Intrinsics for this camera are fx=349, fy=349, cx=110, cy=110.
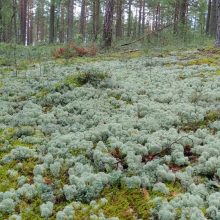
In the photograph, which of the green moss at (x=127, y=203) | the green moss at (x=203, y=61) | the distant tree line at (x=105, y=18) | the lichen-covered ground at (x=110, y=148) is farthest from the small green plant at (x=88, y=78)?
the green moss at (x=127, y=203)

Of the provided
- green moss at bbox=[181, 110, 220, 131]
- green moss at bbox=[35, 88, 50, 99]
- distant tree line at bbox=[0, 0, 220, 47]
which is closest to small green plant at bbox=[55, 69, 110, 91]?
green moss at bbox=[35, 88, 50, 99]

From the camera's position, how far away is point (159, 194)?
4.25 meters

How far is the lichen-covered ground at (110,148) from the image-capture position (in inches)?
159

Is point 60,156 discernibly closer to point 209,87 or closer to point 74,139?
point 74,139

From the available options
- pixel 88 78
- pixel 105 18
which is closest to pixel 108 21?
pixel 105 18

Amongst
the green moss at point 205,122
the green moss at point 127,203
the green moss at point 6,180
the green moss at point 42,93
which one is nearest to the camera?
the green moss at point 127,203

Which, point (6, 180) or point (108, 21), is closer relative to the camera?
point (6, 180)

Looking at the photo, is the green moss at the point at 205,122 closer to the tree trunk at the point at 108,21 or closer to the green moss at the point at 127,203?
the green moss at the point at 127,203

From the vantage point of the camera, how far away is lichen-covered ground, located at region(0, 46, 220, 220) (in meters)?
4.05

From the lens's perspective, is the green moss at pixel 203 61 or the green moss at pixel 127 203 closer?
the green moss at pixel 127 203

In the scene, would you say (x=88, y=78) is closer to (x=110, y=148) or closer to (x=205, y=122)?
(x=205, y=122)

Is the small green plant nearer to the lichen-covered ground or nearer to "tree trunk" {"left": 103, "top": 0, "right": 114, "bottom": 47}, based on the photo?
the lichen-covered ground

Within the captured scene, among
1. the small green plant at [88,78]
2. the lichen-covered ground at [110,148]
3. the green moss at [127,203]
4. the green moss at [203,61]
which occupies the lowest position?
the green moss at [127,203]

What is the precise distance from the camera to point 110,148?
5320mm
